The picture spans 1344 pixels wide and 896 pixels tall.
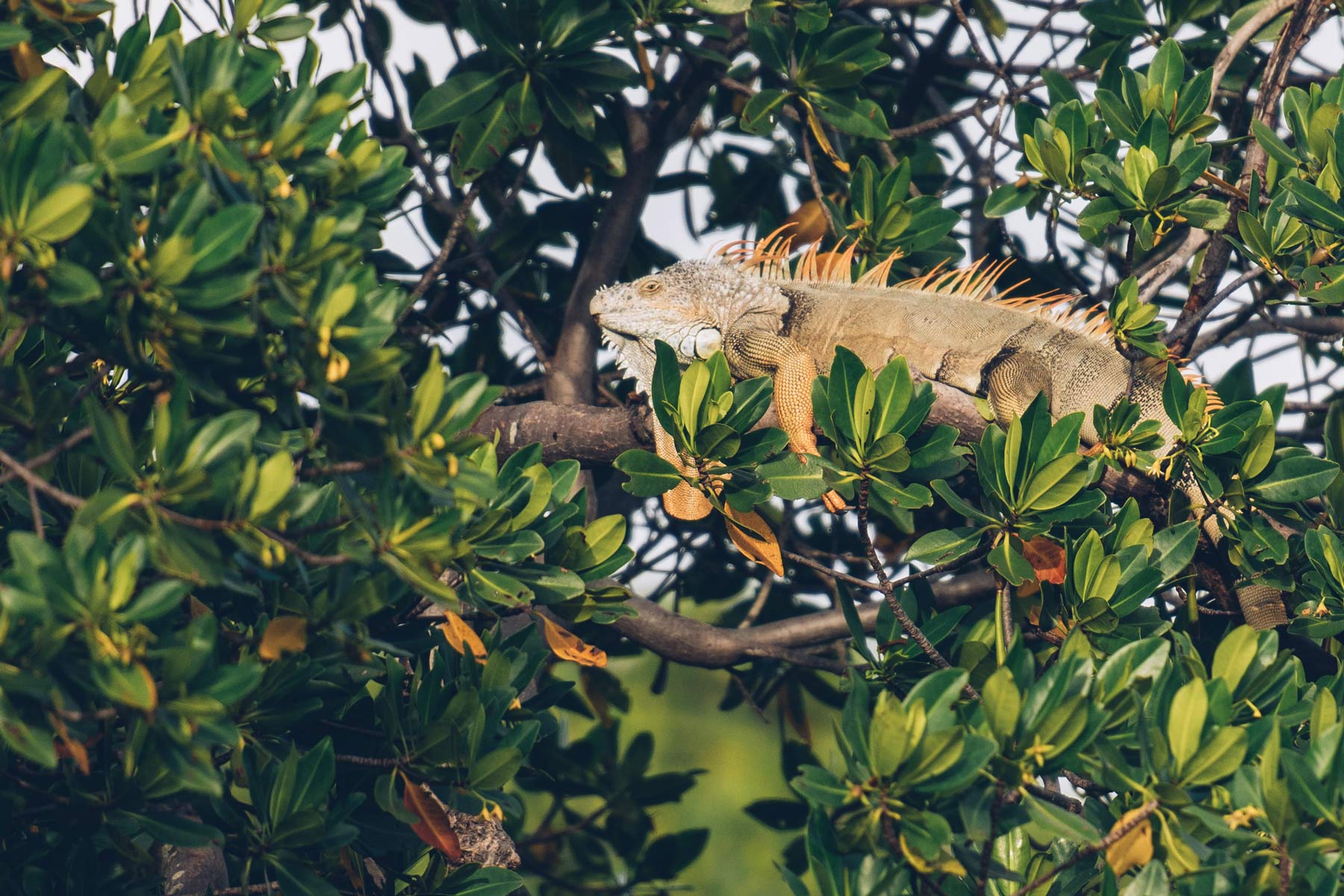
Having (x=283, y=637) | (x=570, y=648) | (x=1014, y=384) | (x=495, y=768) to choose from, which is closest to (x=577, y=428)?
(x=570, y=648)

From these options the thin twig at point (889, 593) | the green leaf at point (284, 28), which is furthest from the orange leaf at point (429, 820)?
the green leaf at point (284, 28)

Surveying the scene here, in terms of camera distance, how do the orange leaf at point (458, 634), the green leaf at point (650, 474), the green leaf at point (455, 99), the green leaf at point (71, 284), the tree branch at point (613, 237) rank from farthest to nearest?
the tree branch at point (613, 237)
the green leaf at point (455, 99)
the green leaf at point (650, 474)
the orange leaf at point (458, 634)
the green leaf at point (71, 284)

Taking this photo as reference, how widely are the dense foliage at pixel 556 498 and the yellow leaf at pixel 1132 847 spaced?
0.4 inches

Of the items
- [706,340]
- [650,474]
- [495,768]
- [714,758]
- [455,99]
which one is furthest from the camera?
[714,758]

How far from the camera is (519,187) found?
15.6ft

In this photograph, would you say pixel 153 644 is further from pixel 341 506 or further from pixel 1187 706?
pixel 1187 706

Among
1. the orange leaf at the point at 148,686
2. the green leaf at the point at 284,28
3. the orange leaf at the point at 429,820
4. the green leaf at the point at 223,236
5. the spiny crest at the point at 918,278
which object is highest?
the green leaf at the point at 284,28

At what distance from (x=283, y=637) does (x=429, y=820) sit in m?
0.65

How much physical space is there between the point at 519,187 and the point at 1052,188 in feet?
6.39

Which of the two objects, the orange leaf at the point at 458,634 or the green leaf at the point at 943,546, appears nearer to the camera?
the orange leaf at the point at 458,634

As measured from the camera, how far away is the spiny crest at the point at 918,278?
175 inches

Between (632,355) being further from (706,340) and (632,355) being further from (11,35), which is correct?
(11,35)

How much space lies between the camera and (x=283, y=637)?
2.50 meters

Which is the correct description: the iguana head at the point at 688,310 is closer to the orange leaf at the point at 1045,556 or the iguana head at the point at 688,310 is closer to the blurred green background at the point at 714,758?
the orange leaf at the point at 1045,556
